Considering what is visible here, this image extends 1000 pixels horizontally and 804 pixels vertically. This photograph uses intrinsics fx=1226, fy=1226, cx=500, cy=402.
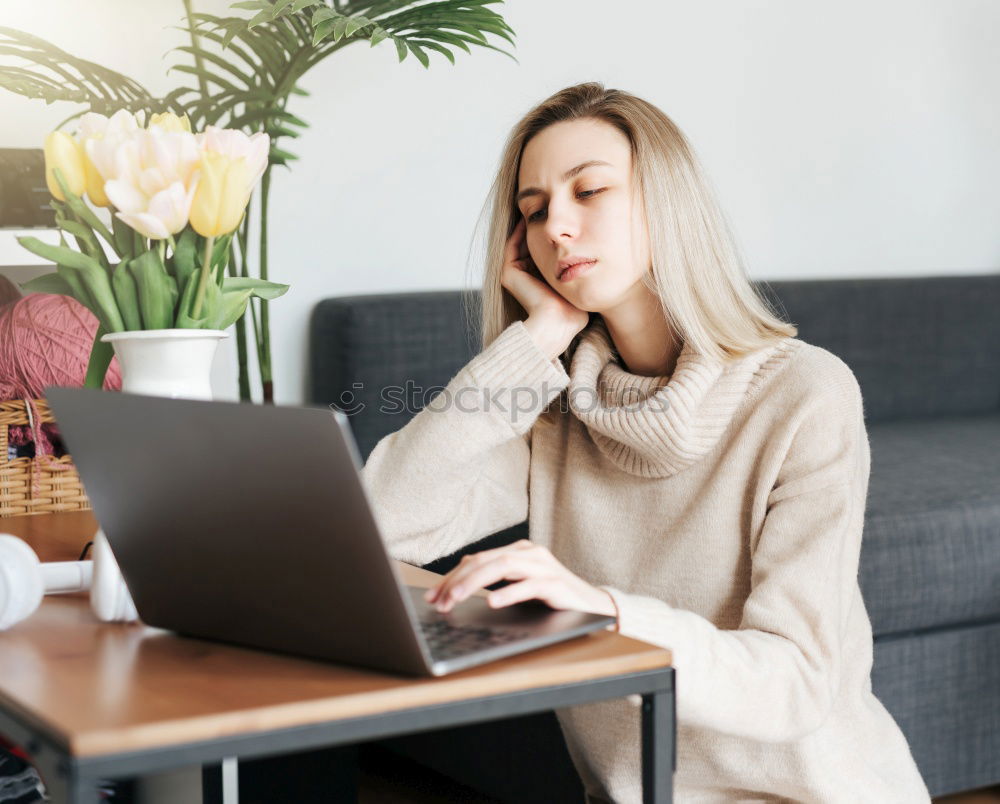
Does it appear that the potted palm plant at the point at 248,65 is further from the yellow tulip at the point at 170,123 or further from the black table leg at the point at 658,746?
the black table leg at the point at 658,746

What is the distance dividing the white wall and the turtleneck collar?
43.8 inches

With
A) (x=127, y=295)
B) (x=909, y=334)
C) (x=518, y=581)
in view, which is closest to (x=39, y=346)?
Answer: (x=127, y=295)

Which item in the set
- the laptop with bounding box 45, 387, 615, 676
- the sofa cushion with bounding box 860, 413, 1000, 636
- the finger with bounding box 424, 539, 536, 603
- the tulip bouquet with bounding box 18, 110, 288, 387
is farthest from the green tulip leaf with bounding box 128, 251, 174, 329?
the sofa cushion with bounding box 860, 413, 1000, 636

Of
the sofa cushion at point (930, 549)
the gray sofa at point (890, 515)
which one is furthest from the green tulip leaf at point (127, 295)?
the sofa cushion at point (930, 549)

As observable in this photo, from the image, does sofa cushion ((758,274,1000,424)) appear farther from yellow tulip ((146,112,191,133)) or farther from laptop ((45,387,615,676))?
laptop ((45,387,615,676))

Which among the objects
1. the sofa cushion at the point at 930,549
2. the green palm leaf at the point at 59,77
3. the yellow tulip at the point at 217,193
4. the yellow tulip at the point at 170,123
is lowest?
the sofa cushion at the point at 930,549

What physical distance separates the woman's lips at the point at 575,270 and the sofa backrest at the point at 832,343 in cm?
97

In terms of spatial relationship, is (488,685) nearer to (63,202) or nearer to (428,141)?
(63,202)

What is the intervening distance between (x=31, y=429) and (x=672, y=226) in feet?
2.40

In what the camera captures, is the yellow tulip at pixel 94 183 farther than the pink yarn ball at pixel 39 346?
No

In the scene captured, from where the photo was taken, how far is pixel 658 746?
683 mm

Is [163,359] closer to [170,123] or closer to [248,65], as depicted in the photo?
[170,123]

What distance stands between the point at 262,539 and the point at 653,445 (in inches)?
23.2

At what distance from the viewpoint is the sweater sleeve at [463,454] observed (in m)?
1.23
